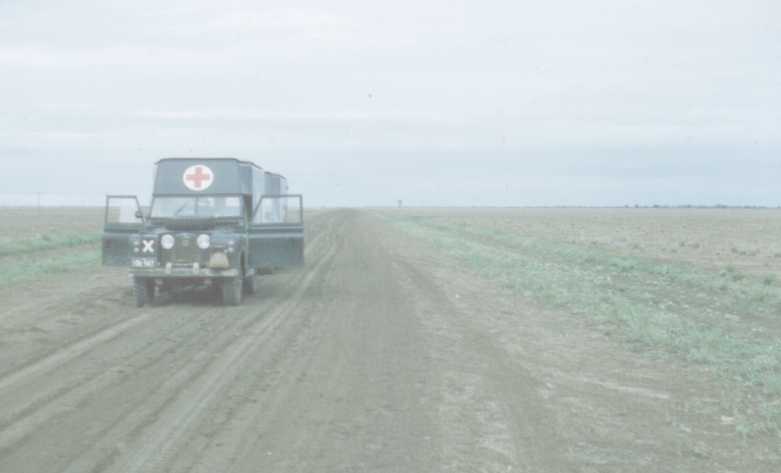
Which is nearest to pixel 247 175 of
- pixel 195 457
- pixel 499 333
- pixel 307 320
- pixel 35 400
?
pixel 307 320

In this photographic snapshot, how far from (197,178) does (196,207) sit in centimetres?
72

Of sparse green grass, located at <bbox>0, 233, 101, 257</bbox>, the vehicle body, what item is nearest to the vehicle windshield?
the vehicle body

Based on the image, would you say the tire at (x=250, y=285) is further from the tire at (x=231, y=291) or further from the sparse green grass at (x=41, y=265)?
the sparse green grass at (x=41, y=265)

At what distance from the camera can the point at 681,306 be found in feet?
62.8

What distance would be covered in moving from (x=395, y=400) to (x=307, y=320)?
21.3 ft

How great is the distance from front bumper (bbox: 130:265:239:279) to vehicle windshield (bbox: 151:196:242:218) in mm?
1621

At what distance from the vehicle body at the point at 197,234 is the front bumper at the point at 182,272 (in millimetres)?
18

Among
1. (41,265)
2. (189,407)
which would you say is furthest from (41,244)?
(189,407)

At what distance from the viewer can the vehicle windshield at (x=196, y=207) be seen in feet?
60.4

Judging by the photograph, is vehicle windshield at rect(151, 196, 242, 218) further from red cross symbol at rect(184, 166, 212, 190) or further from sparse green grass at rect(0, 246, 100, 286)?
sparse green grass at rect(0, 246, 100, 286)

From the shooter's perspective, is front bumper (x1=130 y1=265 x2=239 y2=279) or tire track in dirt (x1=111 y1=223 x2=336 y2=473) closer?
tire track in dirt (x1=111 y1=223 x2=336 y2=473)

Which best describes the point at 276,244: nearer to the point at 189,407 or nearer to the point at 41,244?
the point at 189,407

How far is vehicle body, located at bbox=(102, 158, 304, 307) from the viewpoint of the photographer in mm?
17078

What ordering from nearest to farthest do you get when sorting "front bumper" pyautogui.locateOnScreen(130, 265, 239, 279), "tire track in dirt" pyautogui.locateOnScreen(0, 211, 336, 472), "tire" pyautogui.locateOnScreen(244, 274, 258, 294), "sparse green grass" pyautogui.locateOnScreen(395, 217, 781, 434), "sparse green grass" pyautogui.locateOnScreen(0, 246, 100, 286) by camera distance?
"tire track in dirt" pyautogui.locateOnScreen(0, 211, 336, 472) < "sparse green grass" pyautogui.locateOnScreen(395, 217, 781, 434) < "front bumper" pyautogui.locateOnScreen(130, 265, 239, 279) < "tire" pyautogui.locateOnScreen(244, 274, 258, 294) < "sparse green grass" pyautogui.locateOnScreen(0, 246, 100, 286)
